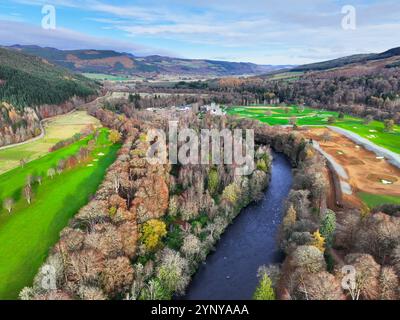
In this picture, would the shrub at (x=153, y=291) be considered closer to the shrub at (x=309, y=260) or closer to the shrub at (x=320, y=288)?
the shrub at (x=320, y=288)

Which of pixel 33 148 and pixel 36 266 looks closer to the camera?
pixel 36 266

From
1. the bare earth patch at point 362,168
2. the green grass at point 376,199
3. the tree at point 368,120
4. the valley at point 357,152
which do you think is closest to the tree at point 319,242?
the valley at point 357,152

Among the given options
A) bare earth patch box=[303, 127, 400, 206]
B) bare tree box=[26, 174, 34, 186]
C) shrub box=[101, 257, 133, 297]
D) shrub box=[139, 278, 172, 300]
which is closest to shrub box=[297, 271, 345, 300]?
shrub box=[139, 278, 172, 300]

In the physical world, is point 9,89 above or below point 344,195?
above

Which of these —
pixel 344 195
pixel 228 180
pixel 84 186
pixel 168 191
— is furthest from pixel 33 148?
pixel 344 195

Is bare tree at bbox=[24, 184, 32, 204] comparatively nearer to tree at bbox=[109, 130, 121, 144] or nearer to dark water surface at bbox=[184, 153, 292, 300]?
dark water surface at bbox=[184, 153, 292, 300]

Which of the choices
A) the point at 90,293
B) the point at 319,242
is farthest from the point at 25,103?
the point at 319,242

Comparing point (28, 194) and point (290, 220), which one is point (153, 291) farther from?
point (28, 194)

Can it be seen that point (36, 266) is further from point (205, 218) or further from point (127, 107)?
point (127, 107)
